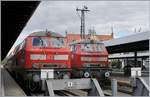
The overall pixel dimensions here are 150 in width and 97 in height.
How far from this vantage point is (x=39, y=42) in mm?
17312

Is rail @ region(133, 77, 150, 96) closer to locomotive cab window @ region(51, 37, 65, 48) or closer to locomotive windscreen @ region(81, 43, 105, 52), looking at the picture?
locomotive cab window @ region(51, 37, 65, 48)

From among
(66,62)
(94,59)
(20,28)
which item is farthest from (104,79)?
(20,28)

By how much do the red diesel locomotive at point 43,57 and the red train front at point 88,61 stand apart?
2.53m

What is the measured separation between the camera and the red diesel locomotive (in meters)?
16.5

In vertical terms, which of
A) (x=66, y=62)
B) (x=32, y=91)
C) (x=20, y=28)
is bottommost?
(x=32, y=91)

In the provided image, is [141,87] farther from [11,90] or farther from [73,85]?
[11,90]

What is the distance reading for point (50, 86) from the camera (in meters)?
12.4

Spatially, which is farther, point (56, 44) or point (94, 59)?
point (94, 59)

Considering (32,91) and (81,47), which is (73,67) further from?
(32,91)

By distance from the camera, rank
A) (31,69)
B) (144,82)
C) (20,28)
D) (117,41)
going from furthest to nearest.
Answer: (117,41) < (20,28) < (31,69) < (144,82)

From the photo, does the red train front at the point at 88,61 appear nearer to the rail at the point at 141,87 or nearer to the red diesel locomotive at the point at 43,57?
the red diesel locomotive at the point at 43,57

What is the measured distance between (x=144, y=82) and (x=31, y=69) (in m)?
5.66

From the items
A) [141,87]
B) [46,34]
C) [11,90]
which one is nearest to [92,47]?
[46,34]

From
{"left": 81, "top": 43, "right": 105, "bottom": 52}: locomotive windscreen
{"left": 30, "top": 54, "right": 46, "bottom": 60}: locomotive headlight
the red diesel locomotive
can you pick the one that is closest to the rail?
the red diesel locomotive
